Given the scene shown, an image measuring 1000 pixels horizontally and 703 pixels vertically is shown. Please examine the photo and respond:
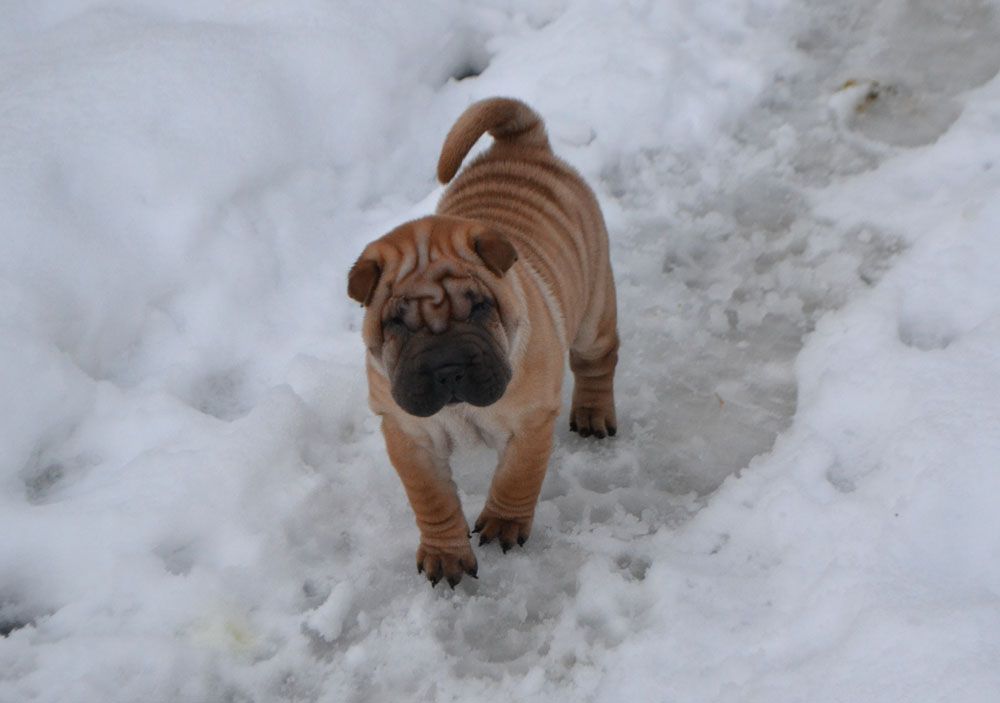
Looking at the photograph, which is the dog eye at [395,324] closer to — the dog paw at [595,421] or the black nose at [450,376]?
the black nose at [450,376]

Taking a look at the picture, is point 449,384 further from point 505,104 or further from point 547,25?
point 547,25

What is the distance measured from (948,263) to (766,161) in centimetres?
123

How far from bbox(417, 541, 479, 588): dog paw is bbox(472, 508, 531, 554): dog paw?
11 centimetres

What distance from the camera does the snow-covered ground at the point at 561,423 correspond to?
2723mm

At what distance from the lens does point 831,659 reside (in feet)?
8.00

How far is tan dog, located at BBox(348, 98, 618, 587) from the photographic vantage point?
245 cm

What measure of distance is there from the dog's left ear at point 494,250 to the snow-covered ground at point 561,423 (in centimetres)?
107

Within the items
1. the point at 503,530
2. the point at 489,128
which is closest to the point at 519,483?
the point at 503,530

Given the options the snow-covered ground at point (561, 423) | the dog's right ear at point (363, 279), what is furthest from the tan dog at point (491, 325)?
the snow-covered ground at point (561, 423)

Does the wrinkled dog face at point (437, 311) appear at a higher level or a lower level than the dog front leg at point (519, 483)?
higher

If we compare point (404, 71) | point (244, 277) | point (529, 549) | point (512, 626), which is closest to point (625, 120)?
point (404, 71)

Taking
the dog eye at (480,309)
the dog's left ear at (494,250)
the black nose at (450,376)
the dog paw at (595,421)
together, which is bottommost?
the dog paw at (595,421)

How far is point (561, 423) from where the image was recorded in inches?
143

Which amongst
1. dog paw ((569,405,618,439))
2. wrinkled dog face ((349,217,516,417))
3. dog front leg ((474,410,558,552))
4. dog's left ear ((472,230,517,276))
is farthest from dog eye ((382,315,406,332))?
dog paw ((569,405,618,439))
